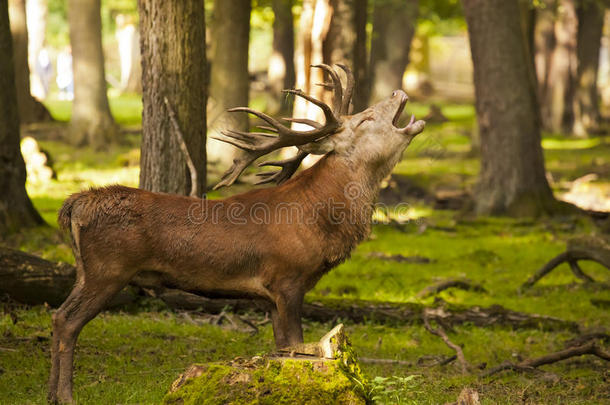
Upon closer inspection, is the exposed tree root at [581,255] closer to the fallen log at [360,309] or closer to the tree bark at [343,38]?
the fallen log at [360,309]

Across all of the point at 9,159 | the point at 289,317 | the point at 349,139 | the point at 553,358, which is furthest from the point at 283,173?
the point at 9,159

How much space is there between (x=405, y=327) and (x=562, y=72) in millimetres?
24311

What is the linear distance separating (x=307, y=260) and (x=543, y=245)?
815 centimetres

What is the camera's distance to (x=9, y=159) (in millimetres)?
10250

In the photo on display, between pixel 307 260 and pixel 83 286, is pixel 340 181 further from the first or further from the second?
pixel 83 286

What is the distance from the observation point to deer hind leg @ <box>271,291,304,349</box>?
19.6 feet

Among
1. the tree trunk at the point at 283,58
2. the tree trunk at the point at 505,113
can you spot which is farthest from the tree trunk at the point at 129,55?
the tree trunk at the point at 505,113

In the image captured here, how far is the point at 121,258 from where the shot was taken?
5840 mm

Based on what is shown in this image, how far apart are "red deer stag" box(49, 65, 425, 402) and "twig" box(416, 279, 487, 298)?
408 centimetres

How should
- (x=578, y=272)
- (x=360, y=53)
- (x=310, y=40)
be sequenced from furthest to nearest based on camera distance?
(x=360, y=53)
(x=310, y=40)
(x=578, y=272)

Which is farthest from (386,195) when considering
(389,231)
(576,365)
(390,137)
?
(390,137)

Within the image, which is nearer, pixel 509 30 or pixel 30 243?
pixel 30 243

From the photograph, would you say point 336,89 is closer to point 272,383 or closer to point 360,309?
point 272,383

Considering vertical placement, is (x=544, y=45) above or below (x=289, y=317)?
above
